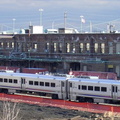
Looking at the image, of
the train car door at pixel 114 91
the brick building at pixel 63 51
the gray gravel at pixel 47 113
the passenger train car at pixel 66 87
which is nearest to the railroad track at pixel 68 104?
the gray gravel at pixel 47 113

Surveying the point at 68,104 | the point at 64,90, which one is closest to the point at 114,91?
the point at 68,104

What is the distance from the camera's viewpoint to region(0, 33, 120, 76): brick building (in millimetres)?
61219

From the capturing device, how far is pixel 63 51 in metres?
66.2

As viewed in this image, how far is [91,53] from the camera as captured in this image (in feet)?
207

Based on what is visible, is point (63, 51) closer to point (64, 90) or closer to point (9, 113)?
point (64, 90)

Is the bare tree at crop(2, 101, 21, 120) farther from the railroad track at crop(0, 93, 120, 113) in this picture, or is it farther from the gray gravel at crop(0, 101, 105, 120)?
the railroad track at crop(0, 93, 120, 113)

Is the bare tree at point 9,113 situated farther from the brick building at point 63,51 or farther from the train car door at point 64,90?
the brick building at point 63,51

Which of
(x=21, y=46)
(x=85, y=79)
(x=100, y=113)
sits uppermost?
(x=21, y=46)

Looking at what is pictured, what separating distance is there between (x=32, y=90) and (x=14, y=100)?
13.5ft

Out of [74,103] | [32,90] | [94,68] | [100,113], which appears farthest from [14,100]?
[94,68]

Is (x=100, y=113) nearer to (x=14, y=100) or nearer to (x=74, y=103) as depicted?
(x=74, y=103)

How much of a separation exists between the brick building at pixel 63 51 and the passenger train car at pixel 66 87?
15.8 metres

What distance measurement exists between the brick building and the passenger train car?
1584 cm

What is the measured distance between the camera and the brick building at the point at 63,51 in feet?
201
